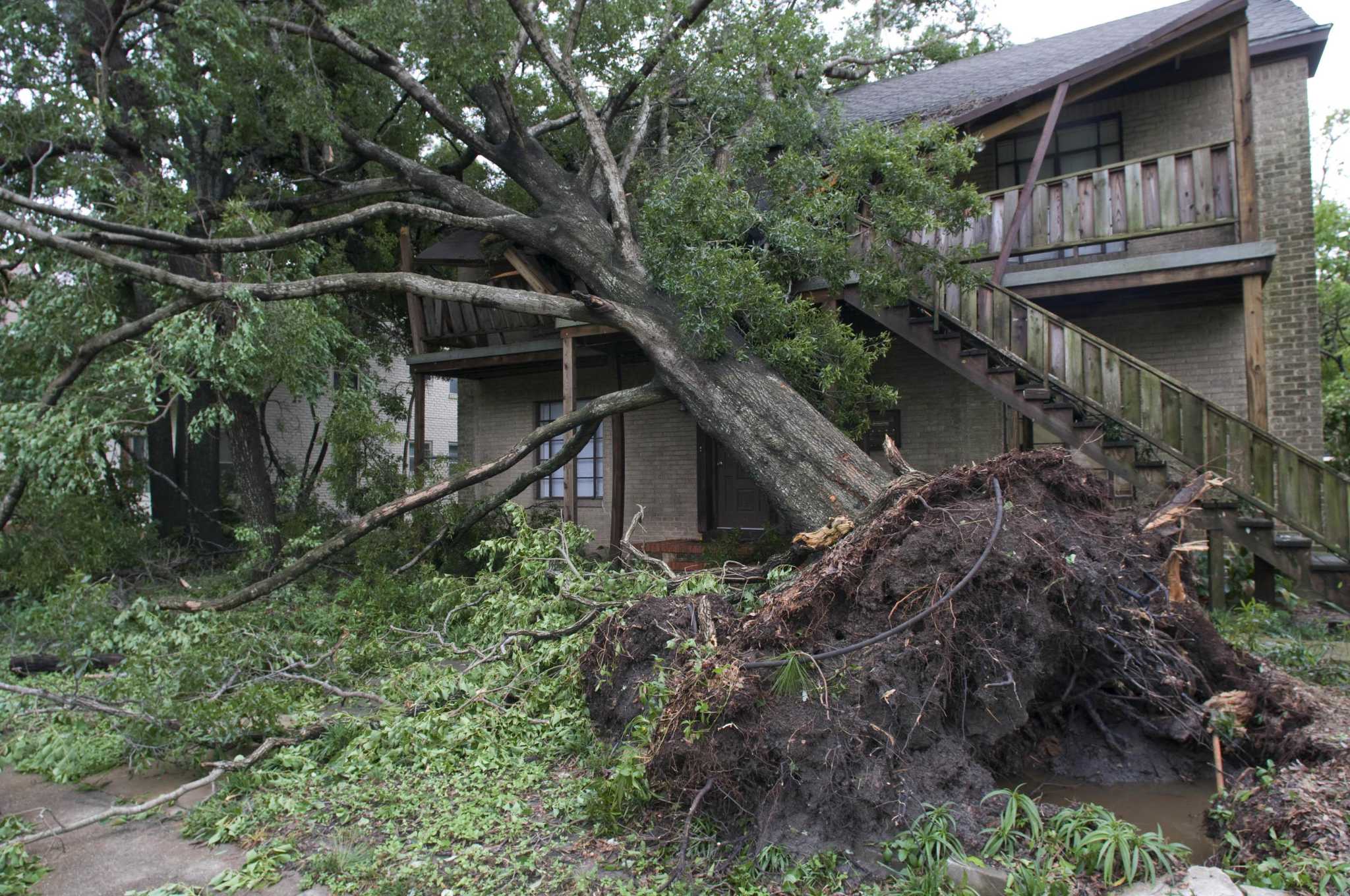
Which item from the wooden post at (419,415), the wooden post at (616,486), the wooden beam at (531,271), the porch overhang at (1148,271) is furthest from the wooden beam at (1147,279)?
the wooden post at (419,415)

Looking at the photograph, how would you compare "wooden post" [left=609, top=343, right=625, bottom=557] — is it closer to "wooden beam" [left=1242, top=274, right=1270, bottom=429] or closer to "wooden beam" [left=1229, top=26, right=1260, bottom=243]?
"wooden beam" [left=1242, top=274, right=1270, bottom=429]

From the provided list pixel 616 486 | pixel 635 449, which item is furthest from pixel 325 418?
pixel 616 486

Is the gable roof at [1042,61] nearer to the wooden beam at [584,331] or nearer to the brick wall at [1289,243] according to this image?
the brick wall at [1289,243]

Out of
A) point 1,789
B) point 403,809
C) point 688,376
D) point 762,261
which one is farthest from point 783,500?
point 1,789

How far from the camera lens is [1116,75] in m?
9.28

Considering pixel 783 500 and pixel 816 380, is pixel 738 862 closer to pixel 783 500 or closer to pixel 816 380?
pixel 783 500

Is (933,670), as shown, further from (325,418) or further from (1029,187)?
(325,418)

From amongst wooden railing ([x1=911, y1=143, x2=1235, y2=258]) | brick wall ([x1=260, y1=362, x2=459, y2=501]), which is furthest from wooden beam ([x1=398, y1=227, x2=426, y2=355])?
wooden railing ([x1=911, y1=143, x2=1235, y2=258])

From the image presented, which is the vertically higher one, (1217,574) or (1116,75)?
(1116,75)

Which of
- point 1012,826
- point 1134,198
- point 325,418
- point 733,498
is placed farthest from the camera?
point 325,418

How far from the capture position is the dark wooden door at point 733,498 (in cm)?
1313

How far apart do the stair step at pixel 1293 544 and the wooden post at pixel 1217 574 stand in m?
0.66

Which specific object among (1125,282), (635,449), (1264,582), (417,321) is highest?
(417,321)

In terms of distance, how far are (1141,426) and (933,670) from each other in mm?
4839
